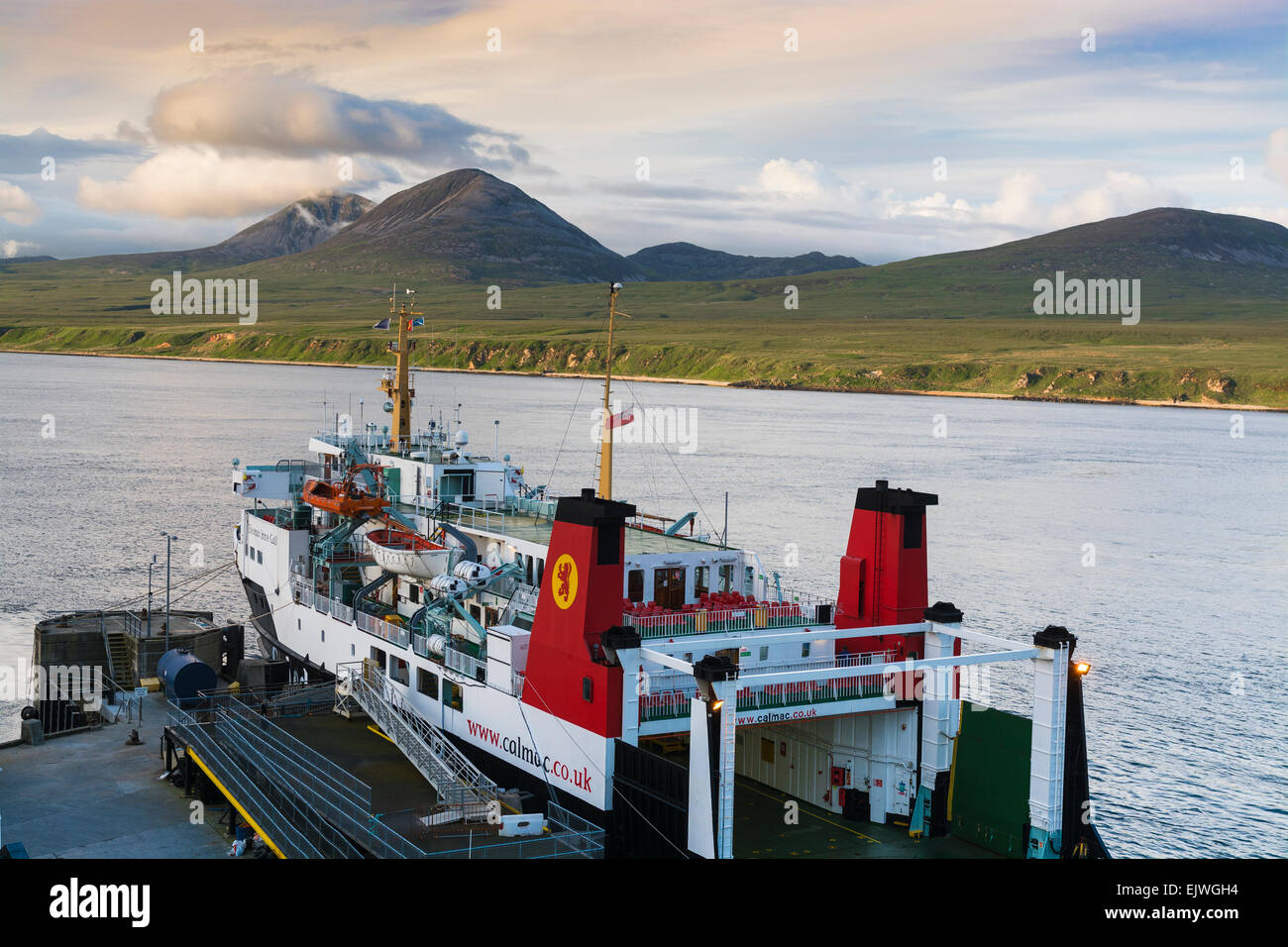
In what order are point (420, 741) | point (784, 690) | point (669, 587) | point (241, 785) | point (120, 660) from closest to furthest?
point (784, 690) → point (241, 785) → point (420, 741) → point (669, 587) → point (120, 660)

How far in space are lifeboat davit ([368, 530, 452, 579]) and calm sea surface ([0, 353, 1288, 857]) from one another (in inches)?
557

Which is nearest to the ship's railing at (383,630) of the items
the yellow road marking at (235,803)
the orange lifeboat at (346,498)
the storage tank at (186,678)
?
the orange lifeboat at (346,498)

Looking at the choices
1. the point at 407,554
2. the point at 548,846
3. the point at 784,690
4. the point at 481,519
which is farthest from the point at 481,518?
the point at 548,846

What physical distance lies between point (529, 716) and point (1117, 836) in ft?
57.8

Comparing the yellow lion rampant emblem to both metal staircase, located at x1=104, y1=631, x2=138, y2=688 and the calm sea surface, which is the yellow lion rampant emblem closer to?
the calm sea surface

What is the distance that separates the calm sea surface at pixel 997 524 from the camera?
142 ft

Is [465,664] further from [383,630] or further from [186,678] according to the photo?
[186,678]

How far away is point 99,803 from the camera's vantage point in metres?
32.1

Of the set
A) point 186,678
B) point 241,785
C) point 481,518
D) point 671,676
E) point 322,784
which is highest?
point 481,518

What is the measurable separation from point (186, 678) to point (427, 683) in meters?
8.39

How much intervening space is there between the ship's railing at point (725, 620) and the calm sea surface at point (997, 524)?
11158mm

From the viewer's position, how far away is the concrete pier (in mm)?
29516
